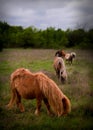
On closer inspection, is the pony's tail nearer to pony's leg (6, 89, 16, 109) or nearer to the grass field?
the grass field

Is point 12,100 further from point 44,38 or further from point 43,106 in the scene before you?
point 44,38

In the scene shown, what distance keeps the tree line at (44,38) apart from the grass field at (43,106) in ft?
0.24

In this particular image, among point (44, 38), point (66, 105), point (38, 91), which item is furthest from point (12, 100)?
point (44, 38)

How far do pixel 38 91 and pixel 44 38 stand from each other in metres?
1.00

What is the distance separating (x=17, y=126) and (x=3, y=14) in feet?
4.19

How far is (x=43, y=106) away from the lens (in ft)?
14.3

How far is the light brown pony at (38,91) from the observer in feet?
12.5

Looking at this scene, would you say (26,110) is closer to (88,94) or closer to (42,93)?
(42,93)

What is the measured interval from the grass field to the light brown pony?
84mm

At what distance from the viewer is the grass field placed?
3451mm

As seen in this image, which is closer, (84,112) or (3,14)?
(3,14)

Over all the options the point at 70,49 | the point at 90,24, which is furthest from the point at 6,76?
the point at 90,24

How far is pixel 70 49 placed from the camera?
328 cm

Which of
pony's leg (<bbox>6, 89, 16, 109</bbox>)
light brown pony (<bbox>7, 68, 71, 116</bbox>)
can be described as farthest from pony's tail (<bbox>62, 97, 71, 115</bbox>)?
pony's leg (<bbox>6, 89, 16, 109</bbox>)
